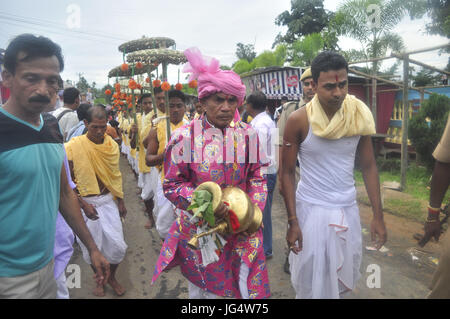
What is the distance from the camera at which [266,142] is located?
13.0 ft

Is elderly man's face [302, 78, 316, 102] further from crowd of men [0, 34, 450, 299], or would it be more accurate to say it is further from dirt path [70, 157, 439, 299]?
dirt path [70, 157, 439, 299]

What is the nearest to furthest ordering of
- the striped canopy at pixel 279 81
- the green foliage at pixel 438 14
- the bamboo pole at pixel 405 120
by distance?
1. the bamboo pole at pixel 405 120
2. the striped canopy at pixel 279 81
3. the green foliage at pixel 438 14

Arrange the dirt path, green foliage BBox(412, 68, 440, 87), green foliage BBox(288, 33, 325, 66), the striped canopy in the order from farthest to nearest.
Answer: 1. green foliage BBox(412, 68, 440, 87)
2. green foliage BBox(288, 33, 325, 66)
3. the striped canopy
4. the dirt path

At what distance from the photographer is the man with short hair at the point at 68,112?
4.77 metres

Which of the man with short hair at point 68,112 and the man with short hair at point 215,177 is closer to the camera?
the man with short hair at point 215,177

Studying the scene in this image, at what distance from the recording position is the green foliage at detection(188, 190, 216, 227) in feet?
5.48

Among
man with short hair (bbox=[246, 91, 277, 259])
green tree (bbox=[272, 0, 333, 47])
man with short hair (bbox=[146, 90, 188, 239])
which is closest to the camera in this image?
man with short hair (bbox=[146, 90, 188, 239])

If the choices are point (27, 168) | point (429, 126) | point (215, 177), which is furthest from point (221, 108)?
point (429, 126)

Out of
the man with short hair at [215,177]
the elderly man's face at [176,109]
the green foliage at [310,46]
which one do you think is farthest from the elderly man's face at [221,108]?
the green foliage at [310,46]

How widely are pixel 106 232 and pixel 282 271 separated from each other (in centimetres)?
209

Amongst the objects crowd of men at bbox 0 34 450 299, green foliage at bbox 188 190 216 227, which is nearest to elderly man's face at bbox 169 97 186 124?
crowd of men at bbox 0 34 450 299

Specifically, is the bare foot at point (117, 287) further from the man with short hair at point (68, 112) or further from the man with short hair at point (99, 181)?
the man with short hair at point (68, 112)

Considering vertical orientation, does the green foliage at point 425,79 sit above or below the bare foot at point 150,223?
above
